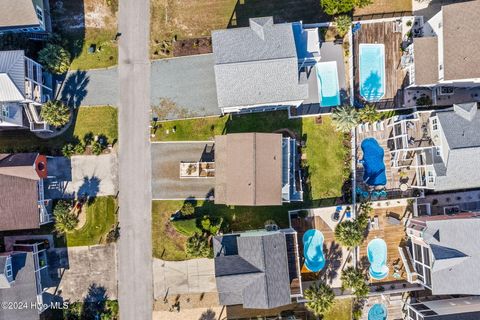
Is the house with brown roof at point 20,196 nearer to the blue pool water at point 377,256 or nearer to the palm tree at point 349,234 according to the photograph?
the palm tree at point 349,234

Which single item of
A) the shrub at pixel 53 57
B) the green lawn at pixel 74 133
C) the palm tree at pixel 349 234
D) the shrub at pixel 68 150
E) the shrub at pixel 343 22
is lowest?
the palm tree at pixel 349 234

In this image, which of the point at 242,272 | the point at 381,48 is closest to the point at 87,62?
the point at 242,272

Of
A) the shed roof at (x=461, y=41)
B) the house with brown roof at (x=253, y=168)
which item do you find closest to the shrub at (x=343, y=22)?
the shed roof at (x=461, y=41)

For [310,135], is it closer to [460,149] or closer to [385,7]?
[460,149]

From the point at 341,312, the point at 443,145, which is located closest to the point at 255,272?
the point at 341,312

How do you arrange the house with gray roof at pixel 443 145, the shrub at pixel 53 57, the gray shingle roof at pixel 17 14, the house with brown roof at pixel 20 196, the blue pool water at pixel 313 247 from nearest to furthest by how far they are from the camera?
the house with gray roof at pixel 443 145, the gray shingle roof at pixel 17 14, the house with brown roof at pixel 20 196, the shrub at pixel 53 57, the blue pool water at pixel 313 247

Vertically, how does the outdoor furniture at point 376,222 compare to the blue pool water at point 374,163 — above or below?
below

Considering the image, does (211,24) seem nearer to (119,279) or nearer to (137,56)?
(137,56)
